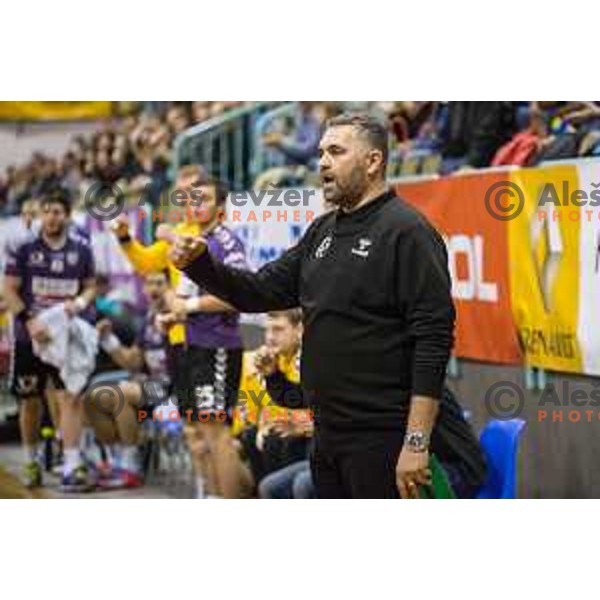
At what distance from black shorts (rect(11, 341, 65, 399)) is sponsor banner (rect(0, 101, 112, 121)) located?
0.97 m

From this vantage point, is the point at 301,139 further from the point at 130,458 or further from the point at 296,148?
the point at 130,458

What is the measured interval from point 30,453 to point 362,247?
2.52 m

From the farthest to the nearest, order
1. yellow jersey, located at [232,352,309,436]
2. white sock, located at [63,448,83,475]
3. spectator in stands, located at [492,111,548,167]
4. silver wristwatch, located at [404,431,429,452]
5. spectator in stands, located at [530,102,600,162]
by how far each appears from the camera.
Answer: white sock, located at [63,448,83,475] → yellow jersey, located at [232,352,309,436] → spectator in stands, located at [492,111,548,167] → spectator in stands, located at [530,102,600,162] → silver wristwatch, located at [404,431,429,452]

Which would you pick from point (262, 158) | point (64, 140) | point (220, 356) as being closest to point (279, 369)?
point (220, 356)

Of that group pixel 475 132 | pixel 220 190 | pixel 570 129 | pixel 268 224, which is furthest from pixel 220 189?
pixel 570 129

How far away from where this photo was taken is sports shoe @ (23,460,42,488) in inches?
194

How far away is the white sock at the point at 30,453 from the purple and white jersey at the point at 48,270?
486 millimetres

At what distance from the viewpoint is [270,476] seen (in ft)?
15.1

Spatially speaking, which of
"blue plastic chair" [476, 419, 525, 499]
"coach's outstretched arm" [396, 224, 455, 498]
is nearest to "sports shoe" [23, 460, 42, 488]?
"blue plastic chair" [476, 419, 525, 499]

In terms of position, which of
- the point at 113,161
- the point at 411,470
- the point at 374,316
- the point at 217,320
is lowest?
the point at 411,470

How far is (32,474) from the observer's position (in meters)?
4.95

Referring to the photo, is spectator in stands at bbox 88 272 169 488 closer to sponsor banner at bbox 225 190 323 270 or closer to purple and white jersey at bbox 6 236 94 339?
purple and white jersey at bbox 6 236 94 339
